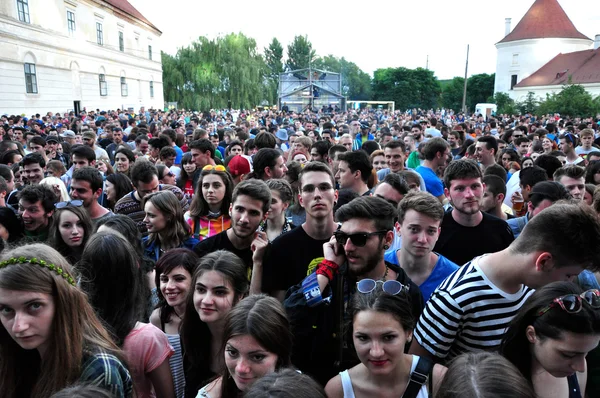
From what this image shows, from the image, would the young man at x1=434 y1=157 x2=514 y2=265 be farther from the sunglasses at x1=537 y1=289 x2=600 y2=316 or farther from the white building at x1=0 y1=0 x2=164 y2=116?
the white building at x1=0 y1=0 x2=164 y2=116

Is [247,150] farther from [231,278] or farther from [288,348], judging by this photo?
[288,348]

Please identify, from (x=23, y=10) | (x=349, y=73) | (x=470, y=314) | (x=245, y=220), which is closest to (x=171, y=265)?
(x=245, y=220)

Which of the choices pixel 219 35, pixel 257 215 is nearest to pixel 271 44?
pixel 219 35

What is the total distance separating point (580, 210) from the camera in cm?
222

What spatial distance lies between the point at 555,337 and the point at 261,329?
4.49 feet

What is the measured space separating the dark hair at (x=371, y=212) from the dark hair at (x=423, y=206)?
0.47 meters

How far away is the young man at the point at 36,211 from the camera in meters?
4.49

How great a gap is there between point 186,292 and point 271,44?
96.5m

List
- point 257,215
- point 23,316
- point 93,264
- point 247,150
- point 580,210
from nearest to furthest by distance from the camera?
point 23,316 < point 580,210 < point 93,264 < point 257,215 < point 247,150

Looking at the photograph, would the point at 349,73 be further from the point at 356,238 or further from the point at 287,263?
the point at 356,238

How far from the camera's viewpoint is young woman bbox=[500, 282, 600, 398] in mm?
1950

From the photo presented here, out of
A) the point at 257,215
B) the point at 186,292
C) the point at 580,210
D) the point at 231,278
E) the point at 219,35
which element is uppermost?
the point at 219,35

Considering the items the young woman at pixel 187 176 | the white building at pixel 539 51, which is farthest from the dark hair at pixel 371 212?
the white building at pixel 539 51

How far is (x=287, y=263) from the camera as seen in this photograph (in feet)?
10.7
